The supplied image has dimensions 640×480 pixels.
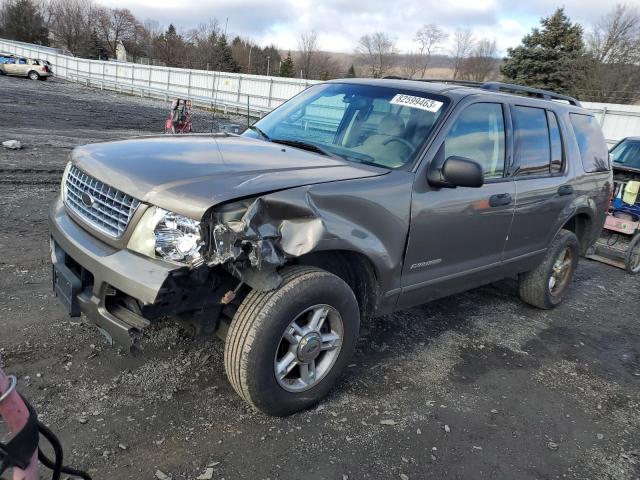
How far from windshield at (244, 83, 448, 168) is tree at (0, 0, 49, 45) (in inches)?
3519

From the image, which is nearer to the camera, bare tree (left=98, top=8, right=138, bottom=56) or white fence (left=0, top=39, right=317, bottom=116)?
white fence (left=0, top=39, right=317, bottom=116)

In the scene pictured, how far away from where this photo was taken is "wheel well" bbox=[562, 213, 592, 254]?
5.45 m

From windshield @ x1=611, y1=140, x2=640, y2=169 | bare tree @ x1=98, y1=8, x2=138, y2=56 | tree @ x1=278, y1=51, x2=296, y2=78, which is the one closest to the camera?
windshield @ x1=611, y1=140, x2=640, y2=169

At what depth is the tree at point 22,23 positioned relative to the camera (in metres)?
75.9

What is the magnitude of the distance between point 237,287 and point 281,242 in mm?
331

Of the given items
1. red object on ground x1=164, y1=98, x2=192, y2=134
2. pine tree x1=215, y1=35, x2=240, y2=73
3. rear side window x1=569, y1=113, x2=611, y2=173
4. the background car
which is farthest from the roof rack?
pine tree x1=215, y1=35, x2=240, y2=73

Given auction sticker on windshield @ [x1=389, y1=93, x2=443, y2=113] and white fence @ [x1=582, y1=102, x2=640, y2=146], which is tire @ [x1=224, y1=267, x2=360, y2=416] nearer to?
auction sticker on windshield @ [x1=389, y1=93, x2=443, y2=113]

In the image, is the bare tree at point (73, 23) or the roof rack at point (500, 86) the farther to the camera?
the bare tree at point (73, 23)

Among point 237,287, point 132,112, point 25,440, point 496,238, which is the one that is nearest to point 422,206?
point 496,238

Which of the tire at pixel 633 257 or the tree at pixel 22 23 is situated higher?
the tree at pixel 22 23

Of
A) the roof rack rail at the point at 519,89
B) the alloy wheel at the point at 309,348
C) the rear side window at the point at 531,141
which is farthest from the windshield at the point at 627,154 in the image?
the alloy wheel at the point at 309,348

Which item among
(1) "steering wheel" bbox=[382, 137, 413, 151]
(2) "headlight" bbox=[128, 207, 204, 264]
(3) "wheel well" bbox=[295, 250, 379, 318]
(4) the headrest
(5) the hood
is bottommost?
(3) "wheel well" bbox=[295, 250, 379, 318]

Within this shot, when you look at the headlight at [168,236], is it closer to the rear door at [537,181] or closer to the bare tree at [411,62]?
the rear door at [537,181]

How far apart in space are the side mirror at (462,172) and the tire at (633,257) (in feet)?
15.4
